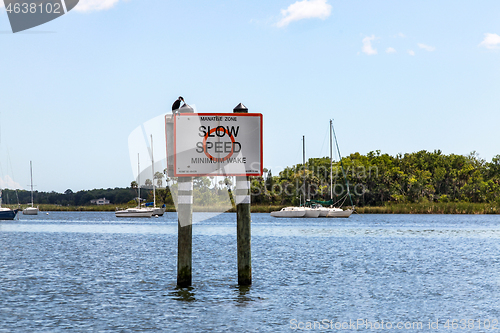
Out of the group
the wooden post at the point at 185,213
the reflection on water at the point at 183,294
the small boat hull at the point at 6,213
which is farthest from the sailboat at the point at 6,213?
the wooden post at the point at 185,213

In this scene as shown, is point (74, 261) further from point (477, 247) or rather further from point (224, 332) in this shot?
point (477, 247)

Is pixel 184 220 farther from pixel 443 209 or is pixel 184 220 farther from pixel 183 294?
pixel 443 209

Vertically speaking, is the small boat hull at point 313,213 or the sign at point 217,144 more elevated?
the sign at point 217,144

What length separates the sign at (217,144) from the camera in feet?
57.6

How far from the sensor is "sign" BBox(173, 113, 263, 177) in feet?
57.6

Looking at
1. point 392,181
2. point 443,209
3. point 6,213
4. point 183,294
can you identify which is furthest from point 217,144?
point 392,181

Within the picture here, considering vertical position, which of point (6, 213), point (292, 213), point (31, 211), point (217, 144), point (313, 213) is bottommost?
point (31, 211)

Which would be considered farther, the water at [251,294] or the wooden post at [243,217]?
the wooden post at [243,217]

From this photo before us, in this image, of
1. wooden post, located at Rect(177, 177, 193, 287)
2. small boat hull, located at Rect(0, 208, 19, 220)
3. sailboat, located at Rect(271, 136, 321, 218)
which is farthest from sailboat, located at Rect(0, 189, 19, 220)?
wooden post, located at Rect(177, 177, 193, 287)

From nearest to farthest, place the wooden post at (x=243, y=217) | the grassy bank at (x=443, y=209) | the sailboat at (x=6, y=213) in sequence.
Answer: the wooden post at (x=243, y=217) < the sailboat at (x=6, y=213) < the grassy bank at (x=443, y=209)

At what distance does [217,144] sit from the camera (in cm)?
1769

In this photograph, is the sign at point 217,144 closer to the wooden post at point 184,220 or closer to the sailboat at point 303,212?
the wooden post at point 184,220

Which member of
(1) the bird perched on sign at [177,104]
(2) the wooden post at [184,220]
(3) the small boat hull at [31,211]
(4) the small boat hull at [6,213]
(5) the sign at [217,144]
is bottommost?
(3) the small boat hull at [31,211]

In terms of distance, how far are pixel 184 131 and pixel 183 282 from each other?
5145 mm
